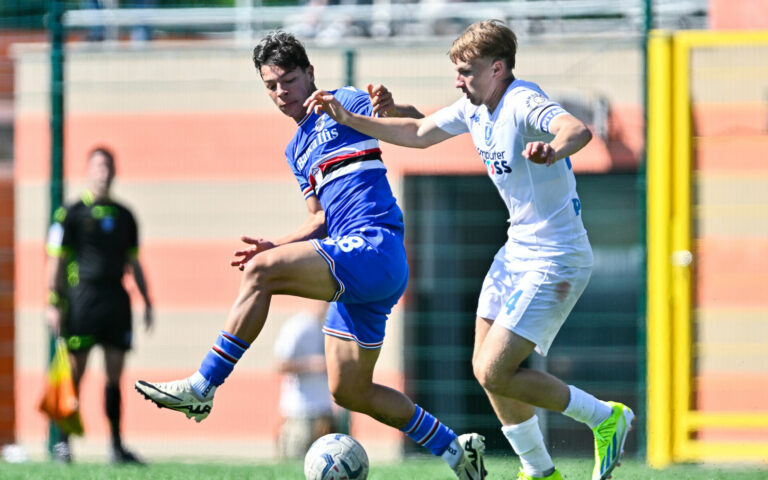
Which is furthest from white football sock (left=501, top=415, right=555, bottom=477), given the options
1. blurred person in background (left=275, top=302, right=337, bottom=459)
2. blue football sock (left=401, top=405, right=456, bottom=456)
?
blurred person in background (left=275, top=302, right=337, bottom=459)

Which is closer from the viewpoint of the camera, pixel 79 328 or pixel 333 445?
pixel 333 445

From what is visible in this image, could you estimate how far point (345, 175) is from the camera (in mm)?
5906

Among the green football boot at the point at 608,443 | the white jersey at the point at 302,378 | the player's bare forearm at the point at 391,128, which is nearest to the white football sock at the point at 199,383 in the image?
the player's bare forearm at the point at 391,128

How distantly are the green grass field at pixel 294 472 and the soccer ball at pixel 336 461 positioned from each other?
3.26 ft

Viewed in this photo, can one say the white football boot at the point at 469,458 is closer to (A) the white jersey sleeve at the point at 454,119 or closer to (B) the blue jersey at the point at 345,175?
(B) the blue jersey at the point at 345,175

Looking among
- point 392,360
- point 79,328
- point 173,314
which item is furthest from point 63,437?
point 392,360

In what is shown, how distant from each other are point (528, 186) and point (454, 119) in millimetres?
555

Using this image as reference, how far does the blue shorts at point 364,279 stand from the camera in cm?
555

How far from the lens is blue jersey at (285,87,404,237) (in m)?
5.84

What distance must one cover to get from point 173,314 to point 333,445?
4876 millimetres

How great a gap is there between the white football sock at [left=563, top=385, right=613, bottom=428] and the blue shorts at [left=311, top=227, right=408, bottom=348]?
932mm

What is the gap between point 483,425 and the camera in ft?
30.3

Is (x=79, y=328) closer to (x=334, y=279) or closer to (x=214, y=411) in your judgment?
(x=214, y=411)

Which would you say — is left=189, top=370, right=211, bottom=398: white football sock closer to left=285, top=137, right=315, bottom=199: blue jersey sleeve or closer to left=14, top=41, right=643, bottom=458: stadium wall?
left=285, top=137, right=315, bottom=199: blue jersey sleeve
